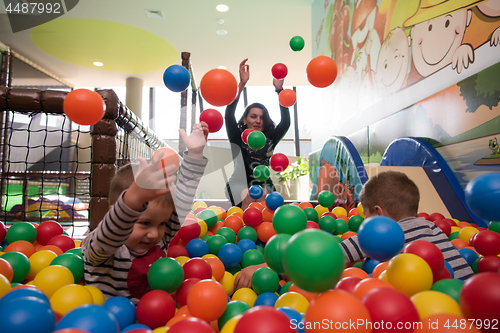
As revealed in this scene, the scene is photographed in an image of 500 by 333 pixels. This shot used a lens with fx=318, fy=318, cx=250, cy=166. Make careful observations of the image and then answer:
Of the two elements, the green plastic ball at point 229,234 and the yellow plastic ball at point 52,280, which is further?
the green plastic ball at point 229,234

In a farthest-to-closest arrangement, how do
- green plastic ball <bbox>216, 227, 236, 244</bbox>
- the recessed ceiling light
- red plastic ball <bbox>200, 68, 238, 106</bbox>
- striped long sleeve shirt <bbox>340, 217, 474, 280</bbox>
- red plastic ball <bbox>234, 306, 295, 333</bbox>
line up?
the recessed ceiling light, green plastic ball <bbox>216, 227, 236, 244</bbox>, red plastic ball <bbox>200, 68, 238, 106</bbox>, striped long sleeve shirt <bbox>340, 217, 474, 280</bbox>, red plastic ball <bbox>234, 306, 295, 333</bbox>

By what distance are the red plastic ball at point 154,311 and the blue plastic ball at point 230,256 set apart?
53 cm

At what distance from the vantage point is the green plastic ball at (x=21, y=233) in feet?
4.33

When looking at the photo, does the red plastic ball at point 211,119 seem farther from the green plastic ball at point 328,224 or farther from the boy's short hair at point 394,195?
the green plastic ball at point 328,224

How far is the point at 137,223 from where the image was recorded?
32.3 inches

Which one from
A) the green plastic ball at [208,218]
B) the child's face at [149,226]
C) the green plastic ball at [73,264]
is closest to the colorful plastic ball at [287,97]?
the green plastic ball at [208,218]

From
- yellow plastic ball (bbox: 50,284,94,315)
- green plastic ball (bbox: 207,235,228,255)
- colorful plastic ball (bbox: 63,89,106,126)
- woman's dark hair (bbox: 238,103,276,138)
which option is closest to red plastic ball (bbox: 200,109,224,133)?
colorful plastic ball (bbox: 63,89,106,126)

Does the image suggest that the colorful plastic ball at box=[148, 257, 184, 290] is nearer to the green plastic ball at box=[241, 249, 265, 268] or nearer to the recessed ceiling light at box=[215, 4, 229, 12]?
the green plastic ball at box=[241, 249, 265, 268]

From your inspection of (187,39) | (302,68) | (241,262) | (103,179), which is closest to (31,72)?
(187,39)

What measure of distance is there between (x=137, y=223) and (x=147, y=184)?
202 millimetres

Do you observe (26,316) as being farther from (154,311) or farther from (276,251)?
(276,251)

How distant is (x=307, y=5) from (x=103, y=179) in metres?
3.74

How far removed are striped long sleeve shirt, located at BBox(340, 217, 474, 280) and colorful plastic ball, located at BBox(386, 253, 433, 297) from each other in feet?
0.75

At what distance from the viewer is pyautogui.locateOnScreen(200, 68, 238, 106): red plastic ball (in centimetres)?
116
